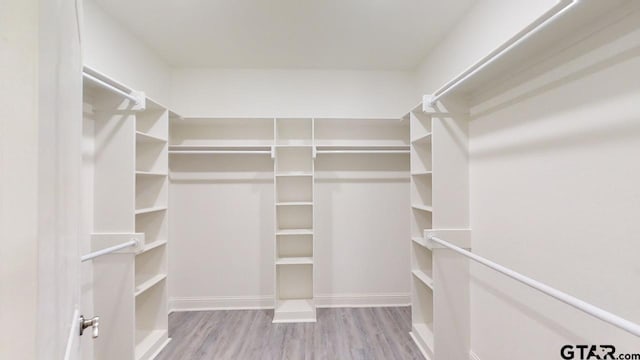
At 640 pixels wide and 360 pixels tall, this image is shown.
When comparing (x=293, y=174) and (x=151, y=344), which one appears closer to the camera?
(x=151, y=344)

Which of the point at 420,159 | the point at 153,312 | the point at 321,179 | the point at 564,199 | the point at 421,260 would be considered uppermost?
the point at 420,159

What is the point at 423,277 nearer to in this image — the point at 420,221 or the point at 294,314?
the point at 420,221

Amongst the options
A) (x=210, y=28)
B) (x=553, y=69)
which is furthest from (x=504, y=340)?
(x=210, y=28)

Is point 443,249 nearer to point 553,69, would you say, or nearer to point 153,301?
point 553,69

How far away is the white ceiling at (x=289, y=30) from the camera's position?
1.94m

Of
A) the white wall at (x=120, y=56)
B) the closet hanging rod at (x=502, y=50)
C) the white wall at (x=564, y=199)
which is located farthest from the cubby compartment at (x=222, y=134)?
the white wall at (x=564, y=199)

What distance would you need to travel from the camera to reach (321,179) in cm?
307

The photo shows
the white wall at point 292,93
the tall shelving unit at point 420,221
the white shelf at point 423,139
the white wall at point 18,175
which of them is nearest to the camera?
the white wall at point 18,175

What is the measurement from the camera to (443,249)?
6.56ft

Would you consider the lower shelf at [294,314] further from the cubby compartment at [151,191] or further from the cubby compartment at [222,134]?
the cubby compartment at [222,134]

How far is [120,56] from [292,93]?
1.52 meters

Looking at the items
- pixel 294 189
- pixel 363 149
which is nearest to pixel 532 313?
pixel 363 149

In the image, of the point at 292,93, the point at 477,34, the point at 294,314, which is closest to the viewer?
the point at 477,34
